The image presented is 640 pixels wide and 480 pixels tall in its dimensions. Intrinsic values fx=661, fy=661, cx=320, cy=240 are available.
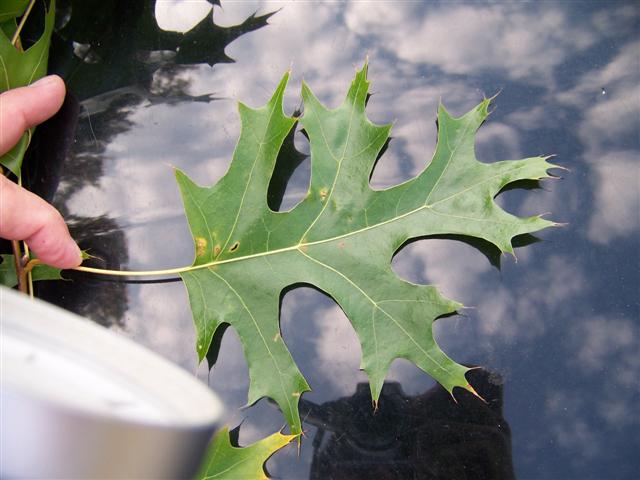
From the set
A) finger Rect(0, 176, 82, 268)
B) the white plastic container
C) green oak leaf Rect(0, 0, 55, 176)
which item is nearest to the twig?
green oak leaf Rect(0, 0, 55, 176)

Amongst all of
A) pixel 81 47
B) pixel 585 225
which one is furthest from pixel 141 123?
pixel 585 225

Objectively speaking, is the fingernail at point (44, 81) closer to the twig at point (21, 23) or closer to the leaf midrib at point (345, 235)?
the twig at point (21, 23)

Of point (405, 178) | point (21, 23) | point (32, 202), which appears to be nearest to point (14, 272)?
point (32, 202)

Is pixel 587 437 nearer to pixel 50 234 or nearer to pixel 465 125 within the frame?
pixel 465 125

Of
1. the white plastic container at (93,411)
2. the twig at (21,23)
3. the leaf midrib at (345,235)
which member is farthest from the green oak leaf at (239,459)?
the twig at (21,23)

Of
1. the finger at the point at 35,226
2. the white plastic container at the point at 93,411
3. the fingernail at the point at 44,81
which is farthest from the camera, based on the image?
the fingernail at the point at 44,81

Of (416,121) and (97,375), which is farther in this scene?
(416,121)
